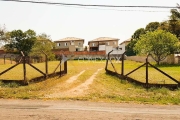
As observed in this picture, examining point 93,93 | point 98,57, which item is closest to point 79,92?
point 93,93

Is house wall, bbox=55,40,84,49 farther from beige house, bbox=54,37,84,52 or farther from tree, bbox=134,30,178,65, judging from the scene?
tree, bbox=134,30,178,65

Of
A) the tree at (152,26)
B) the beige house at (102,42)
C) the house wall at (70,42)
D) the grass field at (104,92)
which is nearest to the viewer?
the grass field at (104,92)

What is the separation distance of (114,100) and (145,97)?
1.74 meters

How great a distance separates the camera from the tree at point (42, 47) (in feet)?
178

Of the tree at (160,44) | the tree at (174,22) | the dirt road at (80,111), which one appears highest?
the tree at (174,22)

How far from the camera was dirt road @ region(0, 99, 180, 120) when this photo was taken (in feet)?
26.0

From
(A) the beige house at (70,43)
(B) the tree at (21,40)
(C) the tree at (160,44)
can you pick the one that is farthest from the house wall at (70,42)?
(C) the tree at (160,44)

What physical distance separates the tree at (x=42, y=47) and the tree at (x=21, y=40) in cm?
315

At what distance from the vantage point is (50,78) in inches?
653

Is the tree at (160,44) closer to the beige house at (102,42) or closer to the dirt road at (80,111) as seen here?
the dirt road at (80,111)

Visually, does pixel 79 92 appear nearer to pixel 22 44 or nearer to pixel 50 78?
pixel 50 78

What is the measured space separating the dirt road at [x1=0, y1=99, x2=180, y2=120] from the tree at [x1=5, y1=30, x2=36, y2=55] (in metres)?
58.1

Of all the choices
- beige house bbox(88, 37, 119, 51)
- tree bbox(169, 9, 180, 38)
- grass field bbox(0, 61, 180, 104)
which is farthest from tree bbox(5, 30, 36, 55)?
grass field bbox(0, 61, 180, 104)

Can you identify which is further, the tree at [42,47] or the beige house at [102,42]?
the beige house at [102,42]
